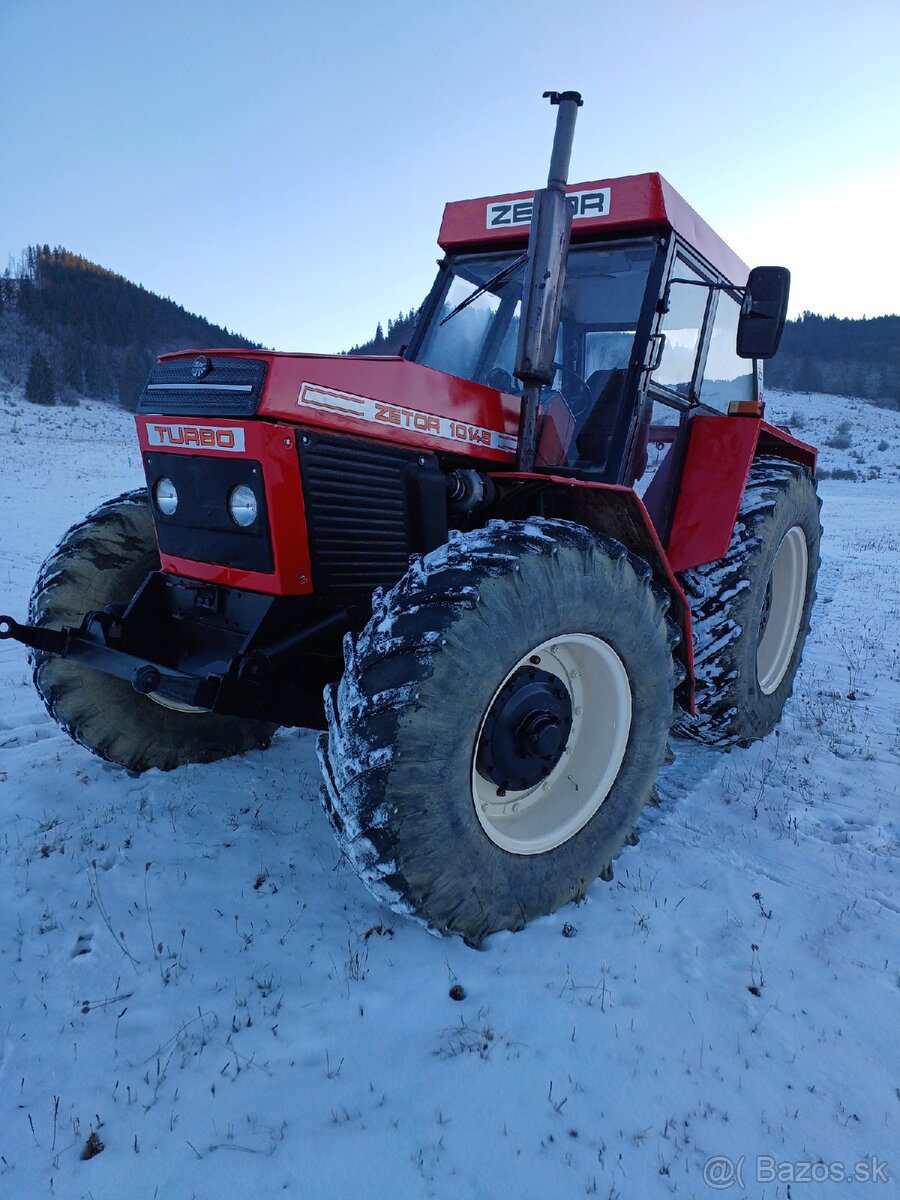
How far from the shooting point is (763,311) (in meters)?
2.99

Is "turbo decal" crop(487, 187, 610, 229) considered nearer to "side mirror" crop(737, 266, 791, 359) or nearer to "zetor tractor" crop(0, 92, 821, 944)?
"zetor tractor" crop(0, 92, 821, 944)

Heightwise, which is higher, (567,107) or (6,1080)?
(567,107)

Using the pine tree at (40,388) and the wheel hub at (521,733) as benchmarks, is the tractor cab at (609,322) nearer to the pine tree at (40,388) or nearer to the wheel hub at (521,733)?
the wheel hub at (521,733)

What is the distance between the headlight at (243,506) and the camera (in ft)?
7.82

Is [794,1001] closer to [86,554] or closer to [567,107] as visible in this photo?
[567,107]

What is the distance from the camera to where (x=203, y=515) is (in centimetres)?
256

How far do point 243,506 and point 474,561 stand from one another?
837 millimetres

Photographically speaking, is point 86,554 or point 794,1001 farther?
point 86,554

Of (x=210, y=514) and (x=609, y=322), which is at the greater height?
(x=609, y=322)

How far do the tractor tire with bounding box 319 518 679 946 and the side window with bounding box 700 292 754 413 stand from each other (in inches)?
59.8

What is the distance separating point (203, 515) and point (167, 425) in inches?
13.9

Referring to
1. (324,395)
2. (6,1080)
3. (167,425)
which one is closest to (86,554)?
(167,425)

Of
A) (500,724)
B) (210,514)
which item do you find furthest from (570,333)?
(500,724)

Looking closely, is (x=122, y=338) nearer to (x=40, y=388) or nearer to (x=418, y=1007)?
(x=40, y=388)
